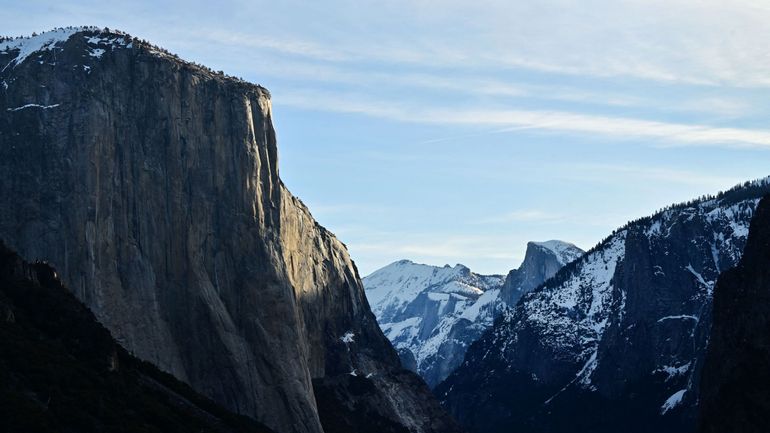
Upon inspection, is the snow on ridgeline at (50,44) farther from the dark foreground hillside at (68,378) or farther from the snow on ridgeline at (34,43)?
the dark foreground hillside at (68,378)

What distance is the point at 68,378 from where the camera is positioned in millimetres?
119875

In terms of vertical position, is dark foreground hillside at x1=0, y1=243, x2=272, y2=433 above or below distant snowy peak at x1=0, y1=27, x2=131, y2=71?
below

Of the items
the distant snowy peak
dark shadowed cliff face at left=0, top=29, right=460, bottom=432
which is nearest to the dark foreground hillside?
dark shadowed cliff face at left=0, top=29, right=460, bottom=432

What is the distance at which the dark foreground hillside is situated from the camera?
111 metres

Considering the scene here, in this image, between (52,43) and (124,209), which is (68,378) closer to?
(124,209)

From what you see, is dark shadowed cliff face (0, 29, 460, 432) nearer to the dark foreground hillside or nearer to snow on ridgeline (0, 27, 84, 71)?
snow on ridgeline (0, 27, 84, 71)

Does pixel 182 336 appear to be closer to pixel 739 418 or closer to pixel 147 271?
pixel 147 271

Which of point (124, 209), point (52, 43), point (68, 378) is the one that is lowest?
point (68, 378)

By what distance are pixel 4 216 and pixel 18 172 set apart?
6429 millimetres

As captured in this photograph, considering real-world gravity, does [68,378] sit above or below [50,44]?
below

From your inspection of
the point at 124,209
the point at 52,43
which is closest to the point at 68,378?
the point at 124,209

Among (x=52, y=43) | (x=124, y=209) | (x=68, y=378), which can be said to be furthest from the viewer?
(x=52, y=43)

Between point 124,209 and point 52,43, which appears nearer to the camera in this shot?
point 124,209

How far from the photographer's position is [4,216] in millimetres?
182125
